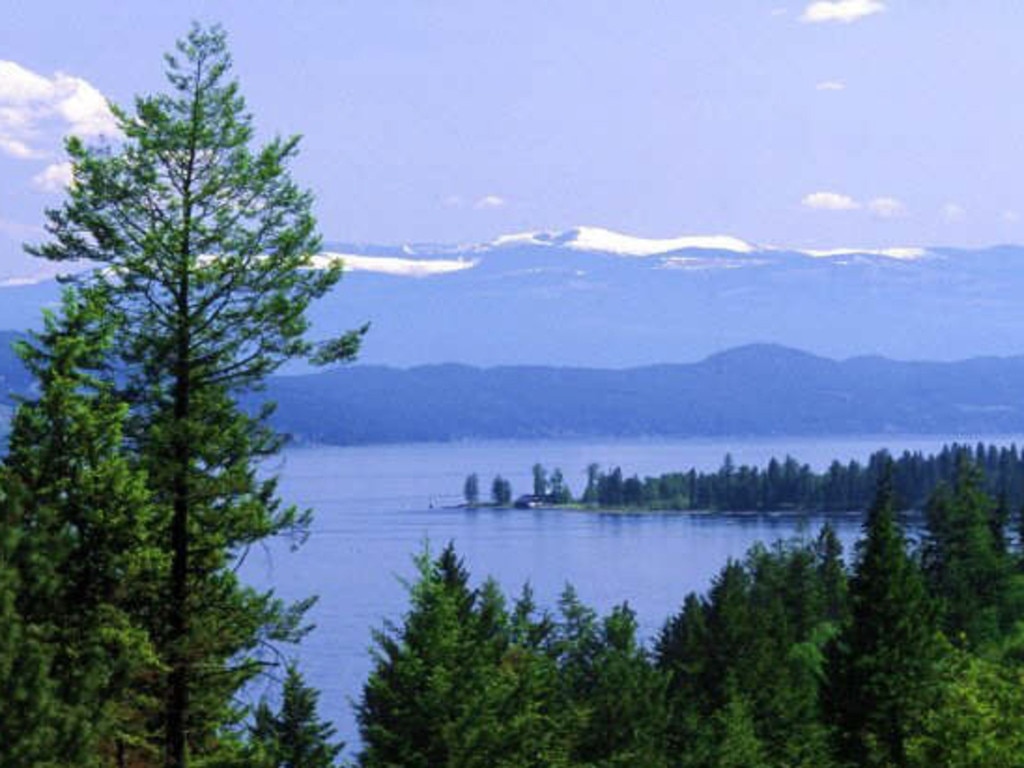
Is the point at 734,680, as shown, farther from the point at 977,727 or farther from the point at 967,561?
the point at 967,561

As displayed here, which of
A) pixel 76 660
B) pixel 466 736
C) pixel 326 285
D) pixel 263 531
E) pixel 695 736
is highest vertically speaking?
pixel 326 285

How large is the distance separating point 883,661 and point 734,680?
10073 millimetres

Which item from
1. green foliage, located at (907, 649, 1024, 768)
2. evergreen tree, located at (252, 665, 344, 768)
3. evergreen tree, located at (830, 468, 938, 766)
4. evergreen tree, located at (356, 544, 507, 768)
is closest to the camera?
evergreen tree, located at (356, 544, 507, 768)

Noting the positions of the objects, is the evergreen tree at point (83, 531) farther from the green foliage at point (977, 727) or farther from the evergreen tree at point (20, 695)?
the green foliage at point (977, 727)

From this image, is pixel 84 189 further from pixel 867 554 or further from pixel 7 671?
pixel 867 554

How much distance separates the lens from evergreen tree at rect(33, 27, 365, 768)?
2798cm

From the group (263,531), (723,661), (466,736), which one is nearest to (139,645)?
(263,531)

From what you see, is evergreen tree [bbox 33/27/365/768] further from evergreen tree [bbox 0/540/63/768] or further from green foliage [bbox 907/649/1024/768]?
green foliage [bbox 907/649/1024/768]

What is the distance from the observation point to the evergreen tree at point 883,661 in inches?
2229

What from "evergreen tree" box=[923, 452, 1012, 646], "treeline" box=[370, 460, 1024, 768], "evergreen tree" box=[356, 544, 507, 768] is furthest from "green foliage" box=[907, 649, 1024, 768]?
"evergreen tree" box=[923, 452, 1012, 646]

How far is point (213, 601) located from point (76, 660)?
2705 mm

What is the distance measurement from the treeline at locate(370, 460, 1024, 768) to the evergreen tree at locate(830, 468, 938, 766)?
6cm

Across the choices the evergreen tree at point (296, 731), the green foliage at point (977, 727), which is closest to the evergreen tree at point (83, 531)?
the green foliage at point (977, 727)

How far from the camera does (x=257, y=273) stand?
29.5m
